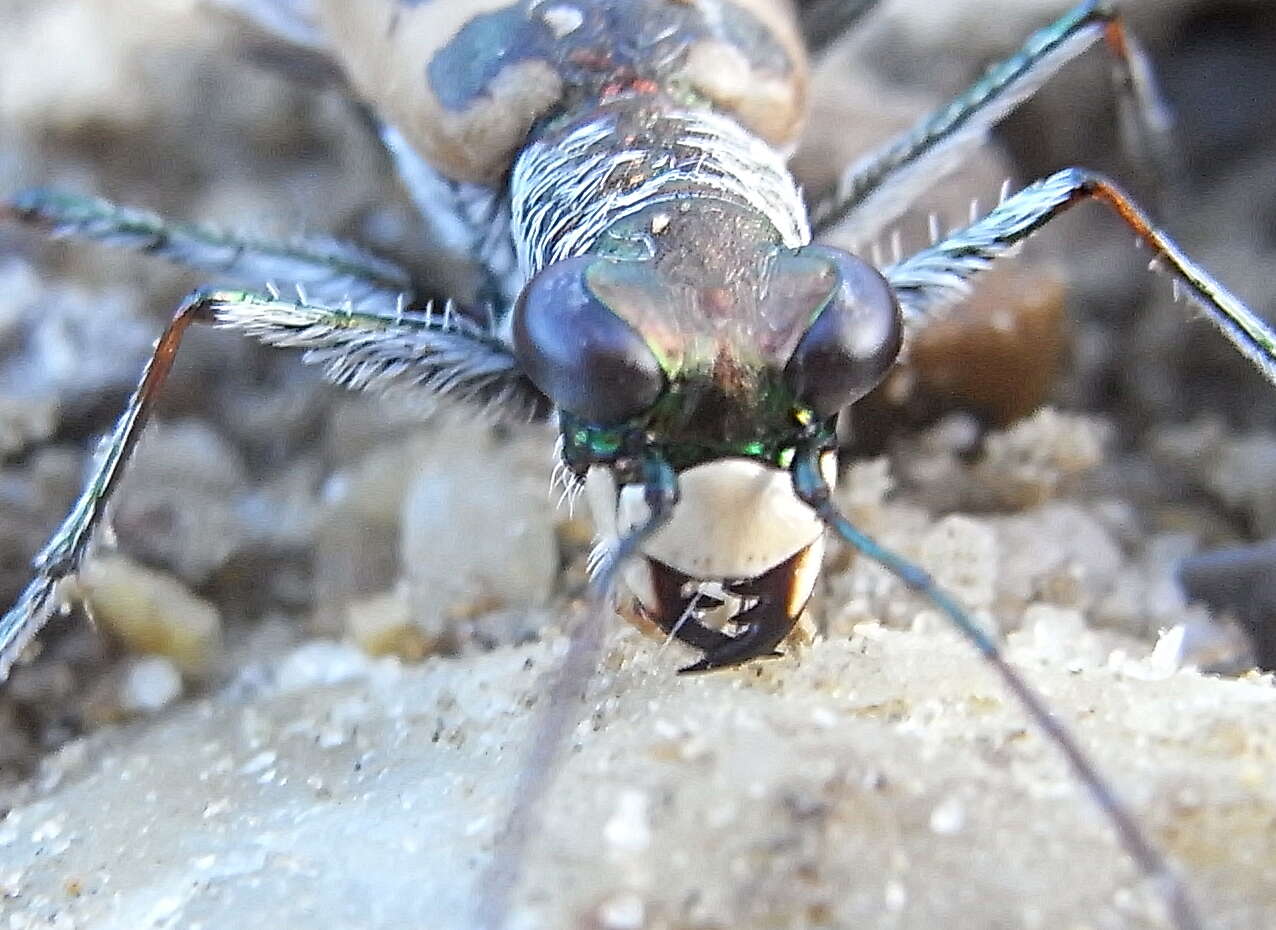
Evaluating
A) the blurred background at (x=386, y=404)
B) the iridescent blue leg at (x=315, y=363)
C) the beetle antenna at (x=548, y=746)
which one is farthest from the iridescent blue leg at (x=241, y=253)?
the beetle antenna at (x=548, y=746)

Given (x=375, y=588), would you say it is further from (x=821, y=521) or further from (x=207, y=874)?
(x=821, y=521)

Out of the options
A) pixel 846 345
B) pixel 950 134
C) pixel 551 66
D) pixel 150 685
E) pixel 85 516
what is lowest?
pixel 150 685

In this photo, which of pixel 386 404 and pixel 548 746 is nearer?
pixel 548 746

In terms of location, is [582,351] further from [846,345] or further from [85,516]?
[85,516]

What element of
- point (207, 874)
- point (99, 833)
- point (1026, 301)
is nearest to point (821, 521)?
point (207, 874)

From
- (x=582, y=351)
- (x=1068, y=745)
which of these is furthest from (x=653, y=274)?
(x=1068, y=745)

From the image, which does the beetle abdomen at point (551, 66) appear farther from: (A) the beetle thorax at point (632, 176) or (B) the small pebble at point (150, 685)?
(B) the small pebble at point (150, 685)

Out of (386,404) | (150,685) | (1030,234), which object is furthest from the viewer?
(386,404)
